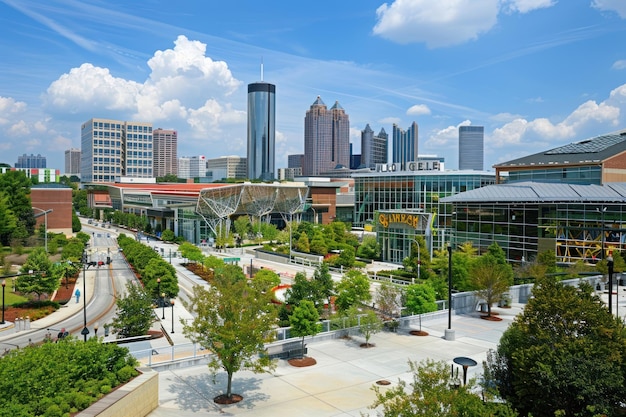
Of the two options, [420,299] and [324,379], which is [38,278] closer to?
[324,379]

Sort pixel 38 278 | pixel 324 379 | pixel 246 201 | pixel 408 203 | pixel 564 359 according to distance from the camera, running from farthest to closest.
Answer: pixel 246 201 → pixel 408 203 → pixel 38 278 → pixel 324 379 → pixel 564 359

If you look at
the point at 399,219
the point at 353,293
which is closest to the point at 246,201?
the point at 399,219

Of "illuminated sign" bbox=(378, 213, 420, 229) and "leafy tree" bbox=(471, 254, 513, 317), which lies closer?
"leafy tree" bbox=(471, 254, 513, 317)

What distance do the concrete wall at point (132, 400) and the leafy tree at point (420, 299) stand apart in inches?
724

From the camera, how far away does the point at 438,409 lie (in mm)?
12234

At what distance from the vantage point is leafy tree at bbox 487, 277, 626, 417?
47.5ft

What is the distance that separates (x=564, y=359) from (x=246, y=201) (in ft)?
269

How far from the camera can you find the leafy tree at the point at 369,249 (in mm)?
72131

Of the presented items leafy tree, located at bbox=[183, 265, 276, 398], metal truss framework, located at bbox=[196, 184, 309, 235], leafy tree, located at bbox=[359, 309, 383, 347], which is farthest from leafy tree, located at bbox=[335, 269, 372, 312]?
metal truss framework, located at bbox=[196, 184, 309, 235]

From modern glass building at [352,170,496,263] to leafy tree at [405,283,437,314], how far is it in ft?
101

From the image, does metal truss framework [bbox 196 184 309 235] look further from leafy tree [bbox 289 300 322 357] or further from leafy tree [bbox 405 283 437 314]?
leafy tree [bbox 289 300 322 357]

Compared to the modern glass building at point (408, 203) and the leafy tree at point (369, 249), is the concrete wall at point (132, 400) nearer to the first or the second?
the modern glass building at point (408, 203)

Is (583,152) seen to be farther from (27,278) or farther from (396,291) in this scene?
(27,278)

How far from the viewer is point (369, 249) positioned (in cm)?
7369
